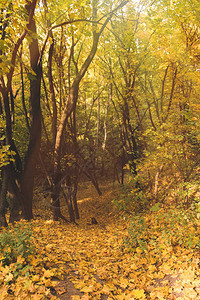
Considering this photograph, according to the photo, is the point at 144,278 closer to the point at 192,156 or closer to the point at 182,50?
the point at 192,156

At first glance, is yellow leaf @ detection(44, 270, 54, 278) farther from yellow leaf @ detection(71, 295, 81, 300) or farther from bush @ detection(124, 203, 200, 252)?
bush @ detection(124, 203, 200, 252)

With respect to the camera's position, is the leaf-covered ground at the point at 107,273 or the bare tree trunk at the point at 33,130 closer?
the leaf-covered ground at the point at 107,273

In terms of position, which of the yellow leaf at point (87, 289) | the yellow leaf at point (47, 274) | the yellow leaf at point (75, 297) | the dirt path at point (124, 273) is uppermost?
the yellow leaf at point (47, 274)

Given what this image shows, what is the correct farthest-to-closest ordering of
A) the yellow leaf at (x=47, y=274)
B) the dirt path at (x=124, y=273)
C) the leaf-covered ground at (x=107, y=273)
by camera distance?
the dirt path at (x=124, y=273), the yellow leaf at (x=47, y=274), the leaf-covered ground at (x=107, y=273)

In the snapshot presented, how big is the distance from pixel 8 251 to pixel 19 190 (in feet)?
13.7

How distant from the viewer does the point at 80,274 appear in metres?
3.79

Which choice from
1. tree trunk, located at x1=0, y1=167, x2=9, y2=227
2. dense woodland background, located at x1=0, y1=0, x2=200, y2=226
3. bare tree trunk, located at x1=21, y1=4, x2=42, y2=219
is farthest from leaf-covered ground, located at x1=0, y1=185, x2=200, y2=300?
tree trunk, located at x1=0, y1=167, x2=9, y2=227

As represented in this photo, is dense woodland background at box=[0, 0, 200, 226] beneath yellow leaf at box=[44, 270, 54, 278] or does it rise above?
above

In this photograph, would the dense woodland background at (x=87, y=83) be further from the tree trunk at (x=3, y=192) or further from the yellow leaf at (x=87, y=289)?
the yellow leaf at (x=87, y=289)

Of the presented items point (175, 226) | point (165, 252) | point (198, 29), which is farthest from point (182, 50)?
point (165, 252)

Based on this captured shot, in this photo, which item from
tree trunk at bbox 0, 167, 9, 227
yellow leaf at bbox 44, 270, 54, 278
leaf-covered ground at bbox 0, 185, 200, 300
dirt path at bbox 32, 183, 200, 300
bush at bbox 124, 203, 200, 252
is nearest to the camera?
leaf-covered ground at bbox 0, 185, 200, 300

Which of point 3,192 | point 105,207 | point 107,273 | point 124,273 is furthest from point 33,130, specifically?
point 105,207

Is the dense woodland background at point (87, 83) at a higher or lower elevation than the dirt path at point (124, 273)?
higher

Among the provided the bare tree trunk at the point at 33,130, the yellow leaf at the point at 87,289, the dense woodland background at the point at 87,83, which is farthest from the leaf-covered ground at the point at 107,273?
the bare tree trunk at the point at 33,130
